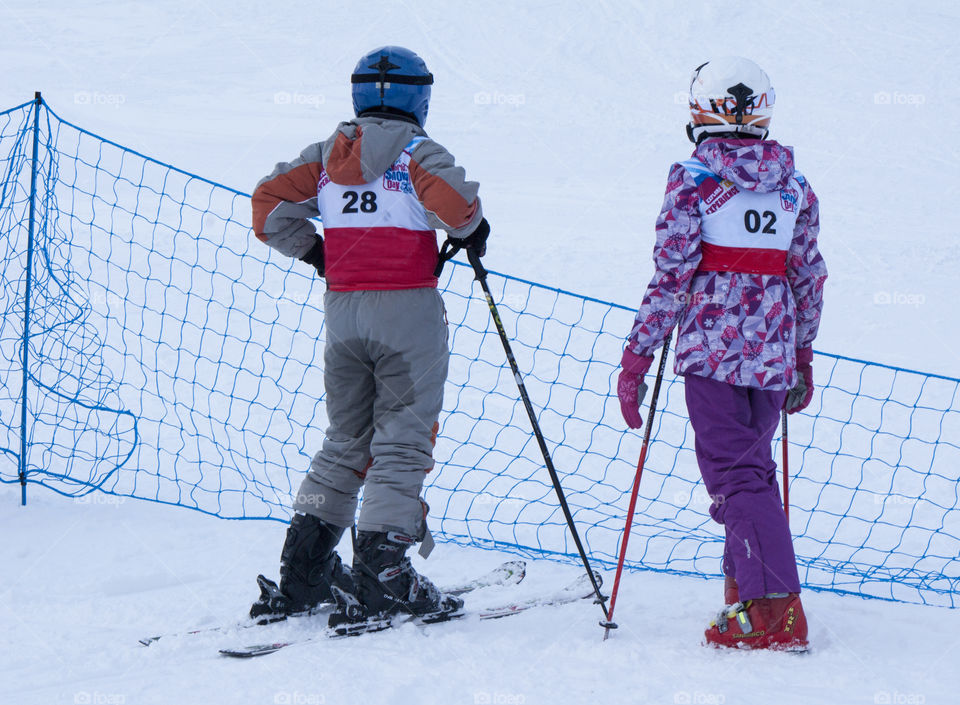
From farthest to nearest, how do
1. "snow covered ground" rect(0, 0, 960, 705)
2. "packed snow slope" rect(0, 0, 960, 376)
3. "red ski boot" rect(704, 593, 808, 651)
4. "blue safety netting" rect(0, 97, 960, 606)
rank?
"packed snow slope" rect(0, 0, 960, 376), "blue safety netting" rect(0, 97, 960, 606), "red ski boot" rect(704, 593, 808, 651), "snow covered ground" rect(0, 0, 960, 705)

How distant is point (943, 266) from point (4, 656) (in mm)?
7071

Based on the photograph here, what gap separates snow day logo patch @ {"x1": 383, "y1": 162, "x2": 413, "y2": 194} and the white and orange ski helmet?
0.82 m

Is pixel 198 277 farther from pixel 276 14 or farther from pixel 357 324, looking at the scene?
pixel 276 14

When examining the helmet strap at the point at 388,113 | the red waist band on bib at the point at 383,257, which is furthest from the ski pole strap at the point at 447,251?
the helmet strap at the point at 388,113

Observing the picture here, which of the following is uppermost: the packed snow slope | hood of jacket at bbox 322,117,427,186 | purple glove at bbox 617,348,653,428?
the packed snow slope

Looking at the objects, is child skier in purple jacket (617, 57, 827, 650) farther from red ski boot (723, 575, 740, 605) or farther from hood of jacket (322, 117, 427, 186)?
hood of jacket (322, 117, 427, 186)

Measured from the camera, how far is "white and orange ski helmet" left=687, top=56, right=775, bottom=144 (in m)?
2.83

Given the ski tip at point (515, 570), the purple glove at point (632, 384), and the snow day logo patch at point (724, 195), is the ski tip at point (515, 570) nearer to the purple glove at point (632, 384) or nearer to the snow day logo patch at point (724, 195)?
the purple glove at point (632, 384)

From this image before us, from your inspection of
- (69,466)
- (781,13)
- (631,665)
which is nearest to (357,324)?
(631,665)

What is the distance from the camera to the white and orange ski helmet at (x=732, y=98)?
2826 millimetres

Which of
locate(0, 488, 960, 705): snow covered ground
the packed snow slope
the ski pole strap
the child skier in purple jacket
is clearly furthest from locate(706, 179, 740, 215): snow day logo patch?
the packed snow slope

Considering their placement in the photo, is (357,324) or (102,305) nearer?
(357,324)

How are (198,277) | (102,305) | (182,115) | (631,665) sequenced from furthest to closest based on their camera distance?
1. (182,115)
2. (198,277)
3. (102,305)
4. (631,665)

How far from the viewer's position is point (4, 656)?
2756mm
